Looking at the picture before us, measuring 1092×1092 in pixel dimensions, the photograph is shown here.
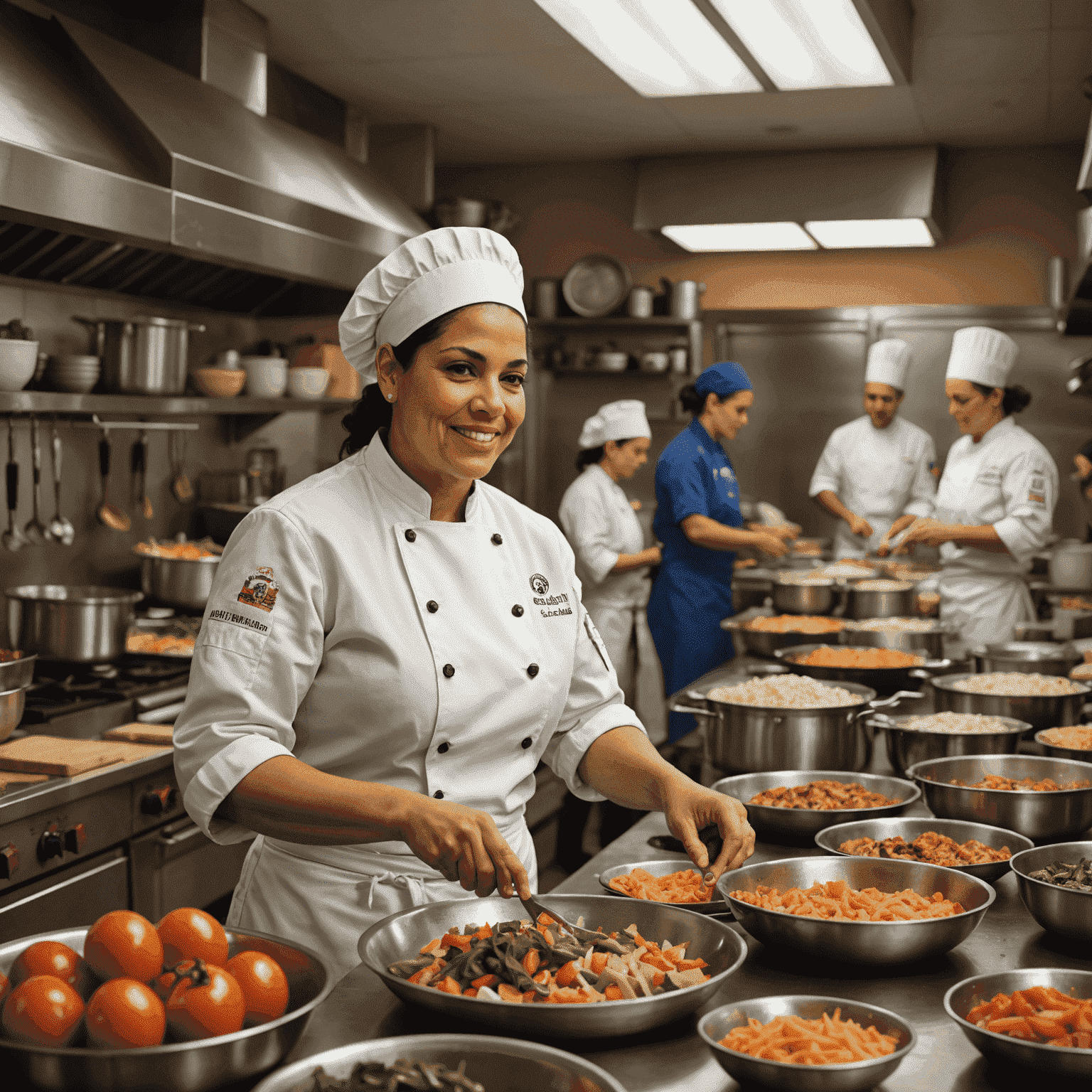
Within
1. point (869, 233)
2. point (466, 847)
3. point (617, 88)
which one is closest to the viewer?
point (466, 847)

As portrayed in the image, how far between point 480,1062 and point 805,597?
3299 mm

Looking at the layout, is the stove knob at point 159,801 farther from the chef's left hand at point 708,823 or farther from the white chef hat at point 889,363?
the white chef hat at point 889,363

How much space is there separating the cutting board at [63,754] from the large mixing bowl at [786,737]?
1.29 metres

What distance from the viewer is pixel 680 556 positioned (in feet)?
15.7

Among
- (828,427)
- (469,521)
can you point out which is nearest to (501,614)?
(469,521)

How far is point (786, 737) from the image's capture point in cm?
229

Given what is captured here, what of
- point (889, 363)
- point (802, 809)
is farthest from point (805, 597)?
point (889, 363)

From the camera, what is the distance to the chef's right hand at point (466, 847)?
4.09 feet

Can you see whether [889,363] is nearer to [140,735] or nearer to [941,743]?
[941,743]

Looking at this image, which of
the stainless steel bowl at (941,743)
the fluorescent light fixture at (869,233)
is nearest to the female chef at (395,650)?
the stainless steel bowl at (941,743)

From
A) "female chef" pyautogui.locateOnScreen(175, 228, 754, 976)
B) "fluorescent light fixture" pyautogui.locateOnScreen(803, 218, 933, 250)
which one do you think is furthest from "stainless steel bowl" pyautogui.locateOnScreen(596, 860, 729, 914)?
"fluorescent light fixture" pyautogui.locateOnScreen(803, 218, 933, 250)

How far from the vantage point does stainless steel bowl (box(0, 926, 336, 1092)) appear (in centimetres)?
94

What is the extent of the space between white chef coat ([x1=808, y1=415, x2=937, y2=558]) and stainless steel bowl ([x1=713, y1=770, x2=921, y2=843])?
4.34 metres

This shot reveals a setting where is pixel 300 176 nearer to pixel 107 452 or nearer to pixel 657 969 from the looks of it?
pixel 107 452
